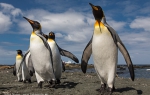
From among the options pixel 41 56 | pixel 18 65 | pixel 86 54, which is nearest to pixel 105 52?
pixel 86 54

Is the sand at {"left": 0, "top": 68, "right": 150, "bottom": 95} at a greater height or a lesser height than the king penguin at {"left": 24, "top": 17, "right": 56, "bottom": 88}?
lesser

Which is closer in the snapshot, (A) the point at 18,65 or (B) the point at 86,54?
(B) the point at 86,54

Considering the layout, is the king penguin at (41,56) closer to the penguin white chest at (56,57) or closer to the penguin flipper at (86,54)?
the penguin white chest at (56,57)

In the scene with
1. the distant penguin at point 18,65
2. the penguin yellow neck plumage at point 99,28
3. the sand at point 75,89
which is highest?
the penguin yellow neck plumage at point 99,28

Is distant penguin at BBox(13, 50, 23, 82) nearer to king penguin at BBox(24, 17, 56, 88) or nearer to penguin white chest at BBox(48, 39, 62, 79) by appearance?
penguin white chest at BBox(48, 39, 62, 79)

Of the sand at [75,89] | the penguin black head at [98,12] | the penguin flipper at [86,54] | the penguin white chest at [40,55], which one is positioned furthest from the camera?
the penguin white chest at [40,55]

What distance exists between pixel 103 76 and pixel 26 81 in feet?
23.1

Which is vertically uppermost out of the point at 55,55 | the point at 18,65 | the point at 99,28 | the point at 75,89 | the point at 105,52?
the point at 99,28

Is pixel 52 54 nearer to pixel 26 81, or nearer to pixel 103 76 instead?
pixel 103 76

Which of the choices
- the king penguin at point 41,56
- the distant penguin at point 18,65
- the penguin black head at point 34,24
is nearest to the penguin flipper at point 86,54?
the king penguin at point 41,56

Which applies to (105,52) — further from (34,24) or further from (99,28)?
(34,24)

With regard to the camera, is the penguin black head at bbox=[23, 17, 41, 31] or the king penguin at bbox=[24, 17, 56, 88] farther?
the penguin black head at bbox=[23, 17, 41, 31]

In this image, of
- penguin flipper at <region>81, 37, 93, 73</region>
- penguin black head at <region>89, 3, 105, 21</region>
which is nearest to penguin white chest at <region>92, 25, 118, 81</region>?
penguin black head at <region>89, 3, 105, 21</region>

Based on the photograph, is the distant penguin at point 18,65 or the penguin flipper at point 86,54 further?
the distant penguin at point 18,65
